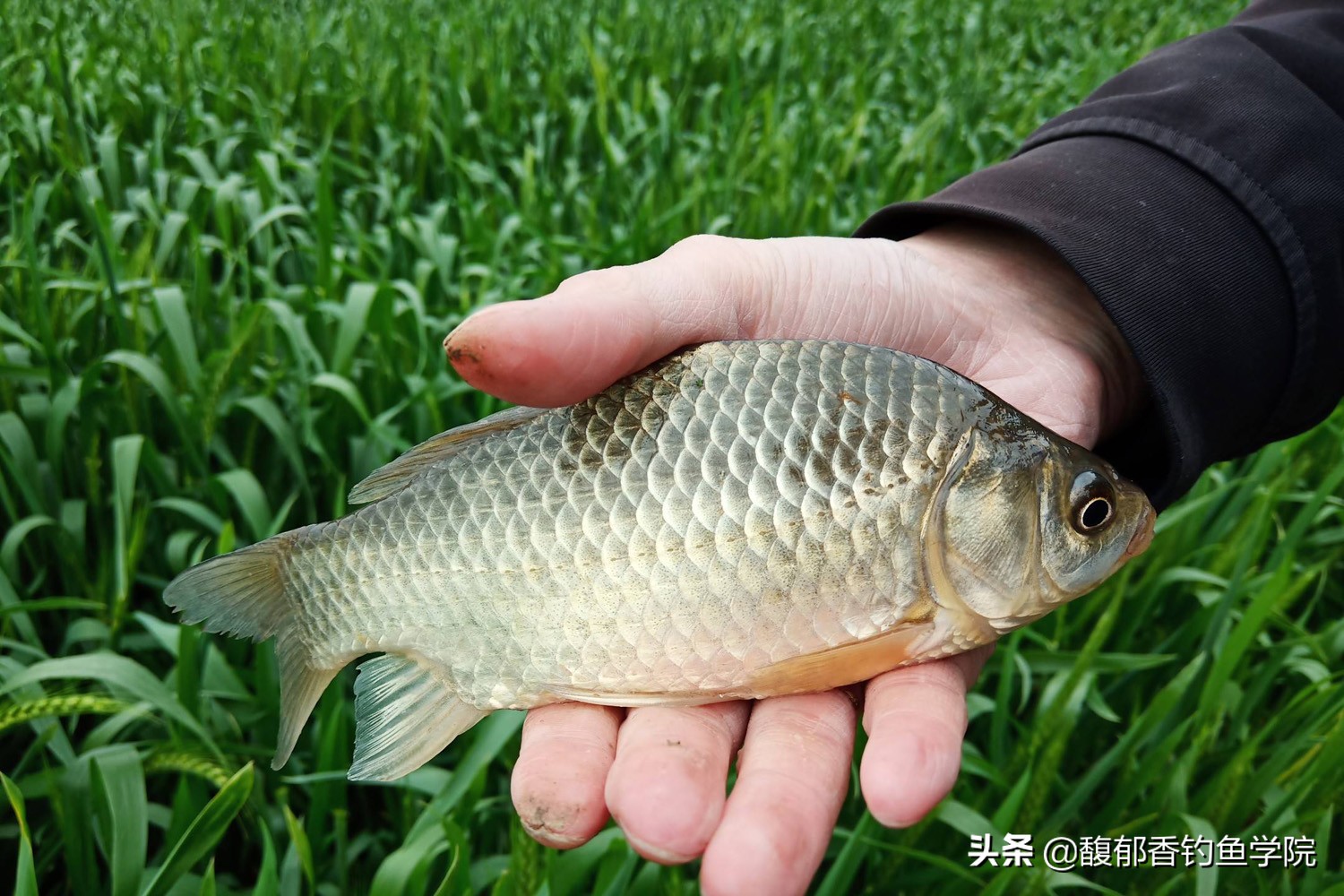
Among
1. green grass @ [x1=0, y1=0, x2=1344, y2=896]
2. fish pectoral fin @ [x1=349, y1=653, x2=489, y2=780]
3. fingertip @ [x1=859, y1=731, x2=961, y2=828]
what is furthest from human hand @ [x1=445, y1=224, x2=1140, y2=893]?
green grass @ [x1=0, y1=0, x2=1344, y2=896]

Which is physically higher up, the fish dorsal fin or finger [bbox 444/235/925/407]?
finger [bbox 444/235/925/407]

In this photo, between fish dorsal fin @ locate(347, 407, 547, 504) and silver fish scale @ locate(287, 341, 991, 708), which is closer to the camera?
silver fish scale @ locate(287, 341, 991, 708)

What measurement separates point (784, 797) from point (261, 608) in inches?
37.4

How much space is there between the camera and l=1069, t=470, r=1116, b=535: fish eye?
1.70m

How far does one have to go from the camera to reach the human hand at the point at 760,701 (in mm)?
Answer: 1457

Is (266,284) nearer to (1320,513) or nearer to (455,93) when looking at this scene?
(455,93)

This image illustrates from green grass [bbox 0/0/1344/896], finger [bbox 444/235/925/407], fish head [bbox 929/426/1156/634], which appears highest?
finger [bbox 444/235/925/407]

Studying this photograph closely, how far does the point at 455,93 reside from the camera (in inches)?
208

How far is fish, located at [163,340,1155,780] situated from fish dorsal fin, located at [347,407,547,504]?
0.06 meters

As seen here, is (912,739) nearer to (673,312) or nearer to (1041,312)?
(673,312)

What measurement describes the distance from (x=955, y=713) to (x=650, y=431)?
66 centimetres

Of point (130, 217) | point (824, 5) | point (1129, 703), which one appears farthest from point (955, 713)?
point (824, 5)

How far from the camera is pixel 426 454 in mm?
1836

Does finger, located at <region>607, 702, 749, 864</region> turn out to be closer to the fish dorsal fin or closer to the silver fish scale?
the silver fish scale
